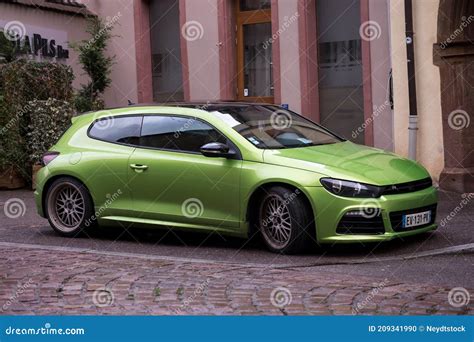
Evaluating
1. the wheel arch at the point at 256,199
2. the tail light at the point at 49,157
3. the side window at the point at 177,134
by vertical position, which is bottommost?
the wheel arch at the point at 256,199

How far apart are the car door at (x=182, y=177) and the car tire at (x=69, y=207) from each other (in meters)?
0.70

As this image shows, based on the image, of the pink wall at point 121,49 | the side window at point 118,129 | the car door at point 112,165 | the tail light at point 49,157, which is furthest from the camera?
the pink wall at point 121,49

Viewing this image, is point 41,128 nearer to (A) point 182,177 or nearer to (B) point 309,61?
(B) point 309,61

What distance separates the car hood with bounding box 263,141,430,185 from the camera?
29.2 feet

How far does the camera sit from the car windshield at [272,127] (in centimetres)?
965

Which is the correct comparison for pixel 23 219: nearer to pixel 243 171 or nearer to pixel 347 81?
pixel 243 171

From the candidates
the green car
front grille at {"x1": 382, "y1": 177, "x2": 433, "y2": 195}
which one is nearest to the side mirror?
the green car

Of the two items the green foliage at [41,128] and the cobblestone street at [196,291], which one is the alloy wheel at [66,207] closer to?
the cobblestone street at [196,291]

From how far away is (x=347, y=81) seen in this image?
56.7ft

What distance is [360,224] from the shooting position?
8812 millimetres

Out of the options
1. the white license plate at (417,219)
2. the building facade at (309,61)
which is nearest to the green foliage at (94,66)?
the building facade at (309,61)

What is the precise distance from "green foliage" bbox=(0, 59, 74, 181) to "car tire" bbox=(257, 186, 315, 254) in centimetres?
839

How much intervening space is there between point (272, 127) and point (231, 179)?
36.7 inches

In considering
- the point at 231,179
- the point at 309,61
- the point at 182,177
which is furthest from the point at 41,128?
the point at 231,179
